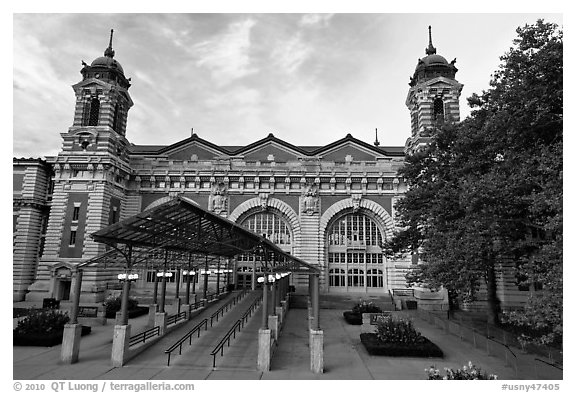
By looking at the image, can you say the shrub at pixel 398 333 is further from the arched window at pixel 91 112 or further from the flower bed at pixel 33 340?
the arched window at pixel 91 112

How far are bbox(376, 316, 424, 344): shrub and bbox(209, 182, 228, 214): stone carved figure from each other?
2600 centimetres

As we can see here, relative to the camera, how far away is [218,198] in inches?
1604

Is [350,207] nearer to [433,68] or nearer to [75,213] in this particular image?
[433,68]

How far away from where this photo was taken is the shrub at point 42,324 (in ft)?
57.5

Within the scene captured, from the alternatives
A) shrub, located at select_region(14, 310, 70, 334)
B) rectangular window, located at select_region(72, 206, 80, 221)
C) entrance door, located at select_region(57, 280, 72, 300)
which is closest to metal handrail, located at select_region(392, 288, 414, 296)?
shrub, located at select_region(14, 310, 70, 334)

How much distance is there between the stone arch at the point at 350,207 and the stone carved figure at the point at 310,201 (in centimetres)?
130

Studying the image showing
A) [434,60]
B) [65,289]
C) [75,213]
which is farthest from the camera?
[434,60]

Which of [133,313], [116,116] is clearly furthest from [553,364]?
[116,116]

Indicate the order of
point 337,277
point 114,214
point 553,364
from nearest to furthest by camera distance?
point 553,364 < point 114,214 < point 337,277

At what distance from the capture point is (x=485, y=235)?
15.6m

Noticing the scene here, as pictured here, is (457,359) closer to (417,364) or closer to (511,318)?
(417,364)

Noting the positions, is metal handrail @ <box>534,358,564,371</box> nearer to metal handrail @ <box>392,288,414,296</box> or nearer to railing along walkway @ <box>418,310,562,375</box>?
railing along walkway @ <box>418,310,562,375</box>

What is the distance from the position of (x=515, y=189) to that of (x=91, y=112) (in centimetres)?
4160

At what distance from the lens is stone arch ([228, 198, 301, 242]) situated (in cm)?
4034
